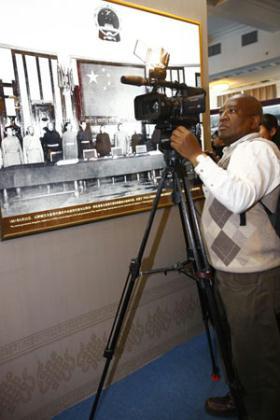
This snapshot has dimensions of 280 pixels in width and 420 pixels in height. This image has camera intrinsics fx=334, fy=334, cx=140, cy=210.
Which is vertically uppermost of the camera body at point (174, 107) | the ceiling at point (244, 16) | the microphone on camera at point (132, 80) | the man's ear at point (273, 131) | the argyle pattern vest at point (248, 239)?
the ceiling at point (244, 16)

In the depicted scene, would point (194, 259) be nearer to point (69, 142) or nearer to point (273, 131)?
point (69, 142)

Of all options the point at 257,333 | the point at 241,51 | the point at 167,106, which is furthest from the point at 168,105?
the point at 241,51

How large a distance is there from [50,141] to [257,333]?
119cm

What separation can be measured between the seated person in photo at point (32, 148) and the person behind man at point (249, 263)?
1.93 feet

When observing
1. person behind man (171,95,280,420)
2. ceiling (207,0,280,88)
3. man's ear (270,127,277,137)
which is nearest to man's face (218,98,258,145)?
person behind man (171,95,280,420)

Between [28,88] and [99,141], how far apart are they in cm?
41

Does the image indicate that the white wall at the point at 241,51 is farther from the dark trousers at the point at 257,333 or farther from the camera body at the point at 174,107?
the dark trousers at the point at 257,333

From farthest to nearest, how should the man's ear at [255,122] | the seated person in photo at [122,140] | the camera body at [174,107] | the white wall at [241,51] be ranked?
the white wall at [241,51] < the seated person in photo at [122,140] < the man's ear at [255,122] < the camera body at [174,107]

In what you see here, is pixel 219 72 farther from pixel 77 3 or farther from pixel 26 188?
pixel 26 188

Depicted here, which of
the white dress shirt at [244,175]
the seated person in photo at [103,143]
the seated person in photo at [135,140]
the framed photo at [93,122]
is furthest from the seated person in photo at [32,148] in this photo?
the white dress shirt at [244,175]

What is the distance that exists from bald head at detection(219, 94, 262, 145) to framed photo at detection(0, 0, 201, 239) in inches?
11.2

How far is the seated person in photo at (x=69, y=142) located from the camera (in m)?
1.52

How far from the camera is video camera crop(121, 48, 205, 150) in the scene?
125cm

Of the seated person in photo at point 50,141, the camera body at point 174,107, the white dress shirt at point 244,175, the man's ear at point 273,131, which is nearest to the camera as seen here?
the white dress shirt at point 244,175
